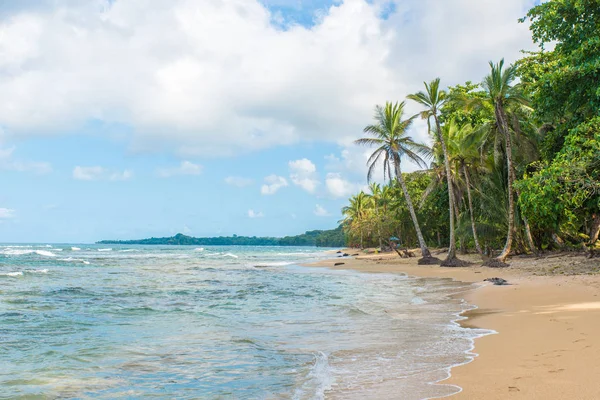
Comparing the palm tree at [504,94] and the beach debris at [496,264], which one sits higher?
the palm tree at [504,94]

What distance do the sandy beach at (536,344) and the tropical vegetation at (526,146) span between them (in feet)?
10.3

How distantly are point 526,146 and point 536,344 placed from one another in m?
18.4

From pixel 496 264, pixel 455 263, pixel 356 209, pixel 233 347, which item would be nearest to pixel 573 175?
pixel 496 264

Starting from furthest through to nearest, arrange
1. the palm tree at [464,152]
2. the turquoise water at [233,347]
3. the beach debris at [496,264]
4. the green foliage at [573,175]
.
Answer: the palm tree at [464,152] → the beach debris at [496,264] → the green foliage at [573,175] → the turquoise water at [233,347]

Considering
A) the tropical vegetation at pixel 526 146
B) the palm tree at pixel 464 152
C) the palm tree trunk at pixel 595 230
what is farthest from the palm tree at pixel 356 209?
the palm tree trunk at pixel 595 230

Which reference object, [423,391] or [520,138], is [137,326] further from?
[520,138]

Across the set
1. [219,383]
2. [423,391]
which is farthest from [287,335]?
[423,391]

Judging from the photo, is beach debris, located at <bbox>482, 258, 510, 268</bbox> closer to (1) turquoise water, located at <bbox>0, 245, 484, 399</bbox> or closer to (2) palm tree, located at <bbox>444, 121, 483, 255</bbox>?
(2) palm tree, located at <bbox>444, 121, 483, 255</bbox>

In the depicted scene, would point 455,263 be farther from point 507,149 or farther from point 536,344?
point 536,344

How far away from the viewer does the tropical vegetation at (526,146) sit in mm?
12636

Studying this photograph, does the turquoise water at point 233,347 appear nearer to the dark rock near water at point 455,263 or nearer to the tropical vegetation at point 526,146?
the tropical vegetation at point 526,146

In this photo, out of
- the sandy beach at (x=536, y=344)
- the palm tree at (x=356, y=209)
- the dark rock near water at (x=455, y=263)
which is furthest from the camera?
the palm tree at (x=356, y=209)

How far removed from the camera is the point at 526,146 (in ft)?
71.1

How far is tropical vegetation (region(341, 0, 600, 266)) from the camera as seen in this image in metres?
12.6
